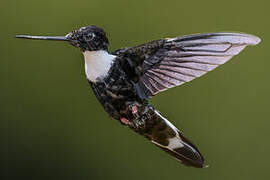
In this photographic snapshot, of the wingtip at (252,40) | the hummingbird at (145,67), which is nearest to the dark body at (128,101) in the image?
the hummingbird at (145,67)

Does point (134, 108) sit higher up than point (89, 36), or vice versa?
point (89, 36)

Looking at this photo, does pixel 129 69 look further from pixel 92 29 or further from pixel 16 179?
pixel 16 179

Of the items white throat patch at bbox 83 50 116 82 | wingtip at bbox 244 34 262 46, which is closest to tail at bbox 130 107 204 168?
white throat patch at bbox 83 50 116 82

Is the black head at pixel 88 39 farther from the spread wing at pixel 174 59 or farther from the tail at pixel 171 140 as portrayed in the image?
the tail at pixel 171 140

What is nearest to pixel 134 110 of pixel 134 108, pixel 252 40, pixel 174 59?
pixel 134 108

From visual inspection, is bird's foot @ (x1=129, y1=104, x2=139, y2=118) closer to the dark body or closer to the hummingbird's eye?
the dark body

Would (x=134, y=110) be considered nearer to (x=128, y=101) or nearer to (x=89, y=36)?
(x=128, y=101)
